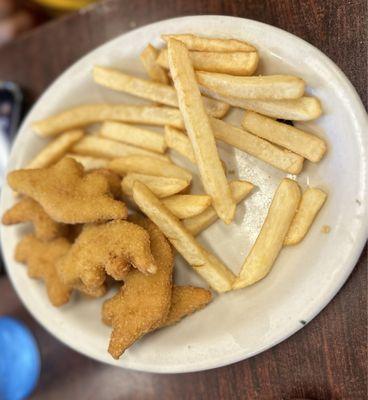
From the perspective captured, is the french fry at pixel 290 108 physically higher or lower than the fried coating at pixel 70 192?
higher

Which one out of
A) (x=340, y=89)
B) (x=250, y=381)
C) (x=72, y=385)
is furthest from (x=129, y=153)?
(x=72, y=385)

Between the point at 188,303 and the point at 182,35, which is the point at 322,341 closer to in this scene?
the point at 188,303

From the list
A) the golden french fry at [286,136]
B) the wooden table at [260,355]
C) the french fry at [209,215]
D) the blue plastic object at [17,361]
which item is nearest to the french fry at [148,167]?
the french fry at [209,215]

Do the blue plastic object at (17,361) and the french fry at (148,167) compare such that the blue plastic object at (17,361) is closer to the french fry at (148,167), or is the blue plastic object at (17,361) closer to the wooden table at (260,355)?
the wooden table at (260,355)

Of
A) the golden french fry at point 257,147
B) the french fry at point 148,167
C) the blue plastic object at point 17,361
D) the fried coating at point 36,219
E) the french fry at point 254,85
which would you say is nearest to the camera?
the french fry at point 254,85

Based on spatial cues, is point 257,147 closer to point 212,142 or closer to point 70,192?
point 212,142
